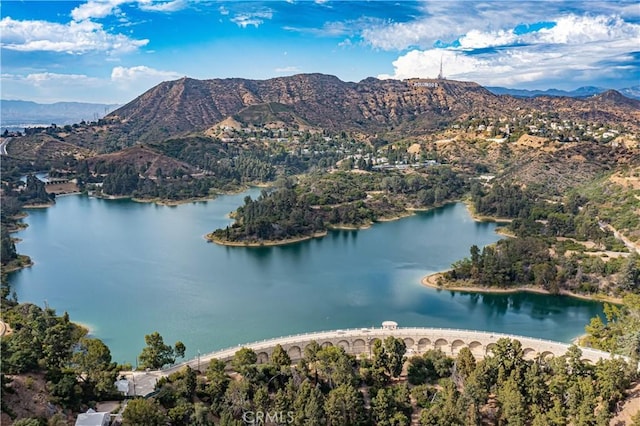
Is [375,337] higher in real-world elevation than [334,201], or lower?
lower

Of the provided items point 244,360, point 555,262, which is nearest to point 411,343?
point 244,360

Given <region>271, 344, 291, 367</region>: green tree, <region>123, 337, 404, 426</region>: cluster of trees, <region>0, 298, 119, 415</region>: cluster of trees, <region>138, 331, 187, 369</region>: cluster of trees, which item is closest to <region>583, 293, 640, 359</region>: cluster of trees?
<region>123, 337, 404, 426</region>: cluster of trees

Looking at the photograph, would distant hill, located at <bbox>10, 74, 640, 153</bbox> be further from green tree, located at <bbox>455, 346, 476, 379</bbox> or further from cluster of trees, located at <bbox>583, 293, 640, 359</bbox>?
green tree, located at <bbox>455, 346, 476, 379</bbox>

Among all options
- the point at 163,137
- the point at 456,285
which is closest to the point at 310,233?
the point at 456,285

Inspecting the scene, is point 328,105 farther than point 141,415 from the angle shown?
Yes

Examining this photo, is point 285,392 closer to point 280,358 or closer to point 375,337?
point 280,358

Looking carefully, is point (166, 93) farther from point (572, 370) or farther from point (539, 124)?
point (572, 370)
